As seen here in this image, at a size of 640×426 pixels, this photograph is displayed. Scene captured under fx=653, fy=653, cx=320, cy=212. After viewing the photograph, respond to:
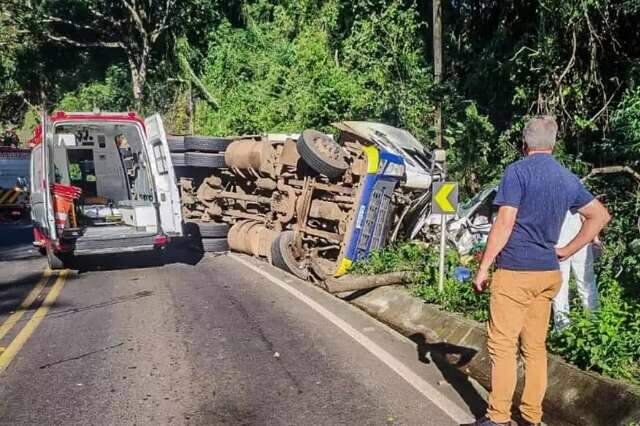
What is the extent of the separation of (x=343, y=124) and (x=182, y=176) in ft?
17.0

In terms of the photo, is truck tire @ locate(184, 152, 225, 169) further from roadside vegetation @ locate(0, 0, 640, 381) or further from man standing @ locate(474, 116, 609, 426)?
man standing @ locate(474, 116, 609, 426)

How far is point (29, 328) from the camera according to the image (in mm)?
7074

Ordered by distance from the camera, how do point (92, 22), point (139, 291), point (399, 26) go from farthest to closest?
point (92, 22)
point (399, 26)
point (139, 291)

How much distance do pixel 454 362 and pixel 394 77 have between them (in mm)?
11452

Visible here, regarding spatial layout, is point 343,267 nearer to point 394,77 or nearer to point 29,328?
point 29,328

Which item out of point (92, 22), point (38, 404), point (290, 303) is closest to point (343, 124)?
point (290, 303)

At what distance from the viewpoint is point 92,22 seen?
2942cm

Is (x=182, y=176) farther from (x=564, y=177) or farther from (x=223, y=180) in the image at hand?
(x=564, y=177)

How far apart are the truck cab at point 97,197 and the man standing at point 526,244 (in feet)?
24.7

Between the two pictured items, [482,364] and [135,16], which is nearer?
[482,364]

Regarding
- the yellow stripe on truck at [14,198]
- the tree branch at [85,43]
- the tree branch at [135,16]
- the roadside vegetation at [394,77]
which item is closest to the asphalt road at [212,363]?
the roadside vegetation at [394,77]

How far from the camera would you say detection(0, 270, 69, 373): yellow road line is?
19.6 feet

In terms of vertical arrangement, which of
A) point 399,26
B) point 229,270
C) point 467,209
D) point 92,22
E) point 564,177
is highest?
point 92,22

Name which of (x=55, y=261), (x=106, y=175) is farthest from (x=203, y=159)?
(x=55, y=261)
